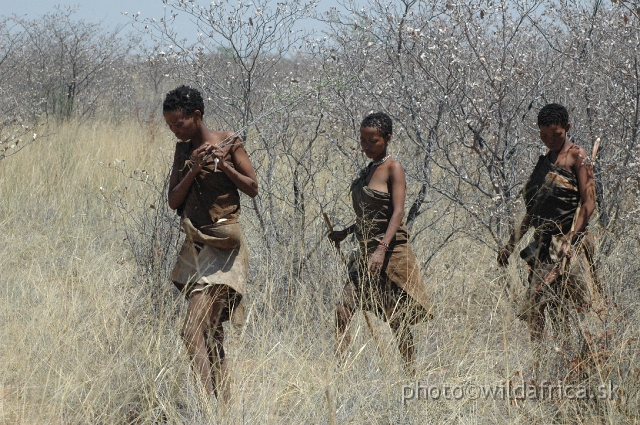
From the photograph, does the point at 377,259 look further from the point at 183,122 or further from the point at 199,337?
the point at 183,122

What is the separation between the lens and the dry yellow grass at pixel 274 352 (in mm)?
3562

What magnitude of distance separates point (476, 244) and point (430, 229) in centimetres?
42

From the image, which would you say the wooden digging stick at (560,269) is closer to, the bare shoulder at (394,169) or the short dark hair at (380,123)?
the bare shoulder at (394,169)

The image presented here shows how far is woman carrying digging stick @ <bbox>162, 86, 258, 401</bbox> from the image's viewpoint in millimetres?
3631

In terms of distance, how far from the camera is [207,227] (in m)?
3.74

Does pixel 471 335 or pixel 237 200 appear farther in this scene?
pixel 471 335

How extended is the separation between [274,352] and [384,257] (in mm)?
746

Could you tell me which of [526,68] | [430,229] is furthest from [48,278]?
[526,68]

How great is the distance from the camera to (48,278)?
5805mm

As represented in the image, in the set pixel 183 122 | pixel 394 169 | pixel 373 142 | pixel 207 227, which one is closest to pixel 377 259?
pixel 394 169

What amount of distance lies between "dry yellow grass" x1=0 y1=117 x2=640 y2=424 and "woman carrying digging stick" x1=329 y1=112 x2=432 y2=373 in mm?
133

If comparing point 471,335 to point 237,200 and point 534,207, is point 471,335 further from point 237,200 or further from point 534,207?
point 237,200

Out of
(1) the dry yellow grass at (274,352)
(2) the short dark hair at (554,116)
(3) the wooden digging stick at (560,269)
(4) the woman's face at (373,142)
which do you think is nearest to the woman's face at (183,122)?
(4) the woman's face at (373,142)

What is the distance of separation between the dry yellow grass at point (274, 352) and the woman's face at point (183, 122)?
1.02 metres
